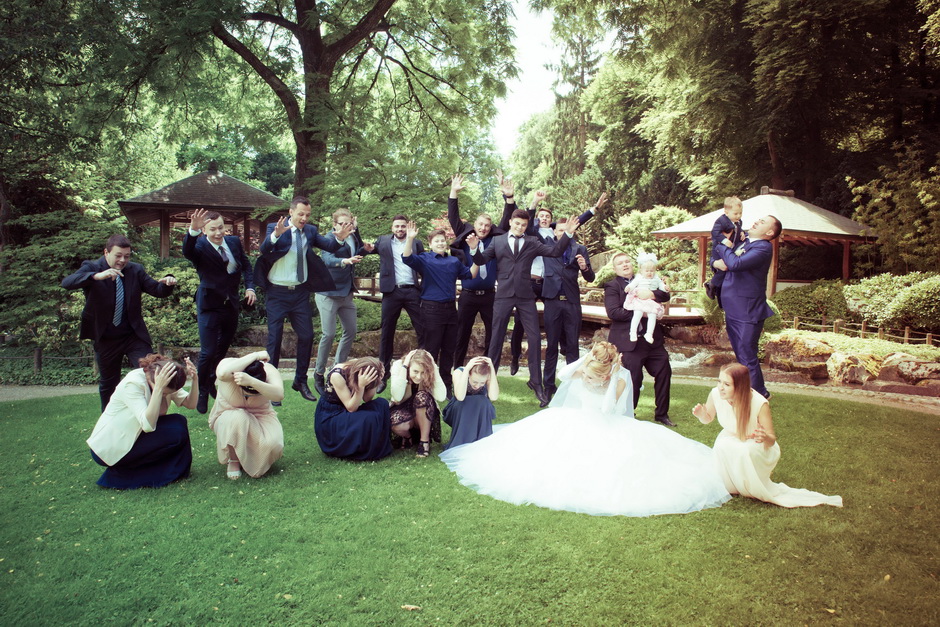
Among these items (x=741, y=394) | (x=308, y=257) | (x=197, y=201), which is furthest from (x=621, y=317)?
(x=197, y=201)

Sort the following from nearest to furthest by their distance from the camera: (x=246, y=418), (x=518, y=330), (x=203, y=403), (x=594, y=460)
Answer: (x=594, y=460) → (x=246, y=418) → (x=203, y=403) → (x=518, y=330)

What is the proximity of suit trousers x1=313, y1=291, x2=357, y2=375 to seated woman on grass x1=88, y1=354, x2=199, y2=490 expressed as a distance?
2963 mm

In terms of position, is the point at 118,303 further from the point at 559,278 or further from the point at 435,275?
the point at 559,278

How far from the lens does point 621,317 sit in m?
6.48

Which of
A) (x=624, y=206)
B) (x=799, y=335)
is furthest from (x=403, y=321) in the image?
(x=624, y=206)

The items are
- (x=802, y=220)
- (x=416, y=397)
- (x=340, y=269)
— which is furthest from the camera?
(x=802, y=220)

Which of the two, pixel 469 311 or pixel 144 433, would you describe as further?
pixel 469 311

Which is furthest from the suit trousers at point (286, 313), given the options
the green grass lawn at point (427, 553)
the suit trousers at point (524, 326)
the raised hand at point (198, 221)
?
the suit trousers at point (524, 326)

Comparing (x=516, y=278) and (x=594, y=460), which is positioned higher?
(x=516, y=278)

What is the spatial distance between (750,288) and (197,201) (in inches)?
716

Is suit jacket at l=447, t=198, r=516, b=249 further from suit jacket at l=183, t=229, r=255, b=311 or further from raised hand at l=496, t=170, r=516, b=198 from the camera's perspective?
suit jacket at l=183, t=229, r=255, b=311

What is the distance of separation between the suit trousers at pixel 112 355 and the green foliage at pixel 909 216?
1589 centimetres

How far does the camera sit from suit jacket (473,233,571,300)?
7148 mm

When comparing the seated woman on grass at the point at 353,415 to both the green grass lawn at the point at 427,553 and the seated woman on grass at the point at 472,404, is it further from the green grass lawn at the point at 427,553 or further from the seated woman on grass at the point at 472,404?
the seated woman on grass at the point at 472,404
